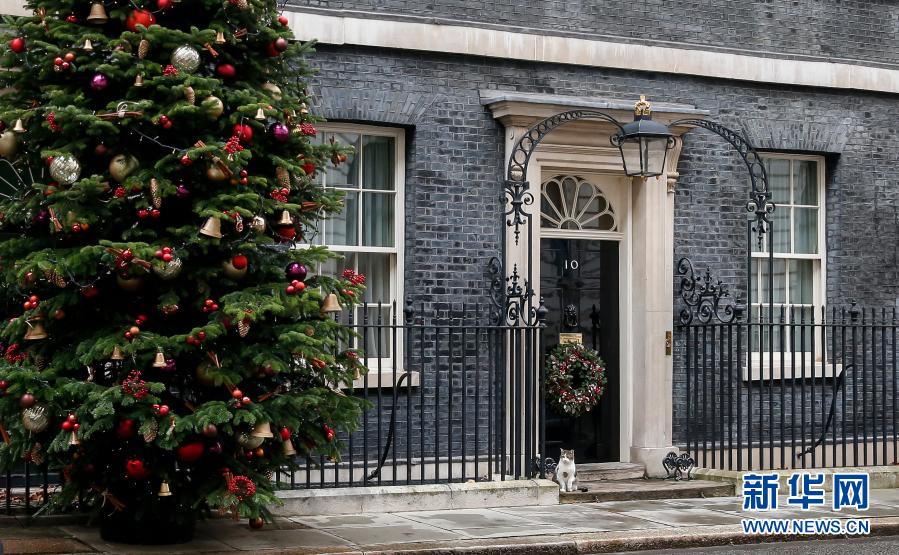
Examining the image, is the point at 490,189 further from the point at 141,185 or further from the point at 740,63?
the point at 141,185

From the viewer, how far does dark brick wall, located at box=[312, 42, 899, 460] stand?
1258cm

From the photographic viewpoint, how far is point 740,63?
552 inches

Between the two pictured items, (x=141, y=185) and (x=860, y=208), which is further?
(x=860, y=208)

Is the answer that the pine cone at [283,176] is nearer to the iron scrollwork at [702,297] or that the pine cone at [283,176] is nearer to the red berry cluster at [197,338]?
the red berry cluster at [197,338]

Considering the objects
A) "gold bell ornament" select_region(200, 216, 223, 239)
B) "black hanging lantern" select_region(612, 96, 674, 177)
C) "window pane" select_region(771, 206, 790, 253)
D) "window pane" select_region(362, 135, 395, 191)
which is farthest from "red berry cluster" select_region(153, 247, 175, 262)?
"window pane" select_region(771, 206, 790, 253)

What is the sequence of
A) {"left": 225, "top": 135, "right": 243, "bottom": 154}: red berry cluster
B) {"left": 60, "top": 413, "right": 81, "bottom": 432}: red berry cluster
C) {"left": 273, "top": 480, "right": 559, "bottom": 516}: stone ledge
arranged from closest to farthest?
1. {"left": 60, "top": 413, "right": 81, "bottom": 432}: red berry cluster
2. {"left": 225, "top": 135, "right": 243, "bottom": 154}: red berry cluster
3. {"left": 273, "top": 480, "right": 559, "bottom": 516}: stone ledge

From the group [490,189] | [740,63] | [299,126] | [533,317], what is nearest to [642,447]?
[533,317]

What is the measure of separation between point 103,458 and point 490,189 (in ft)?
17.1

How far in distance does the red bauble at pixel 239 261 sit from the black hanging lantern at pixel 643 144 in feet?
14.5

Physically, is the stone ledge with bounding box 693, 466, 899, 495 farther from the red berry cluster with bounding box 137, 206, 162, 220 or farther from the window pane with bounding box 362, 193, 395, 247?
the red berry cluster with bounding box 137, 206, 162, 220

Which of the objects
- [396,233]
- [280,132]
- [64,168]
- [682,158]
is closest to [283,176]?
[280,132]

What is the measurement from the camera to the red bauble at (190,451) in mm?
8602

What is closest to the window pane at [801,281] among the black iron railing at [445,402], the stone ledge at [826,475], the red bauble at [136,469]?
the stone ledge at [826,475]

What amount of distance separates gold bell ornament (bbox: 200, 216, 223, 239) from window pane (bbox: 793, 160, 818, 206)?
25.9 feet
